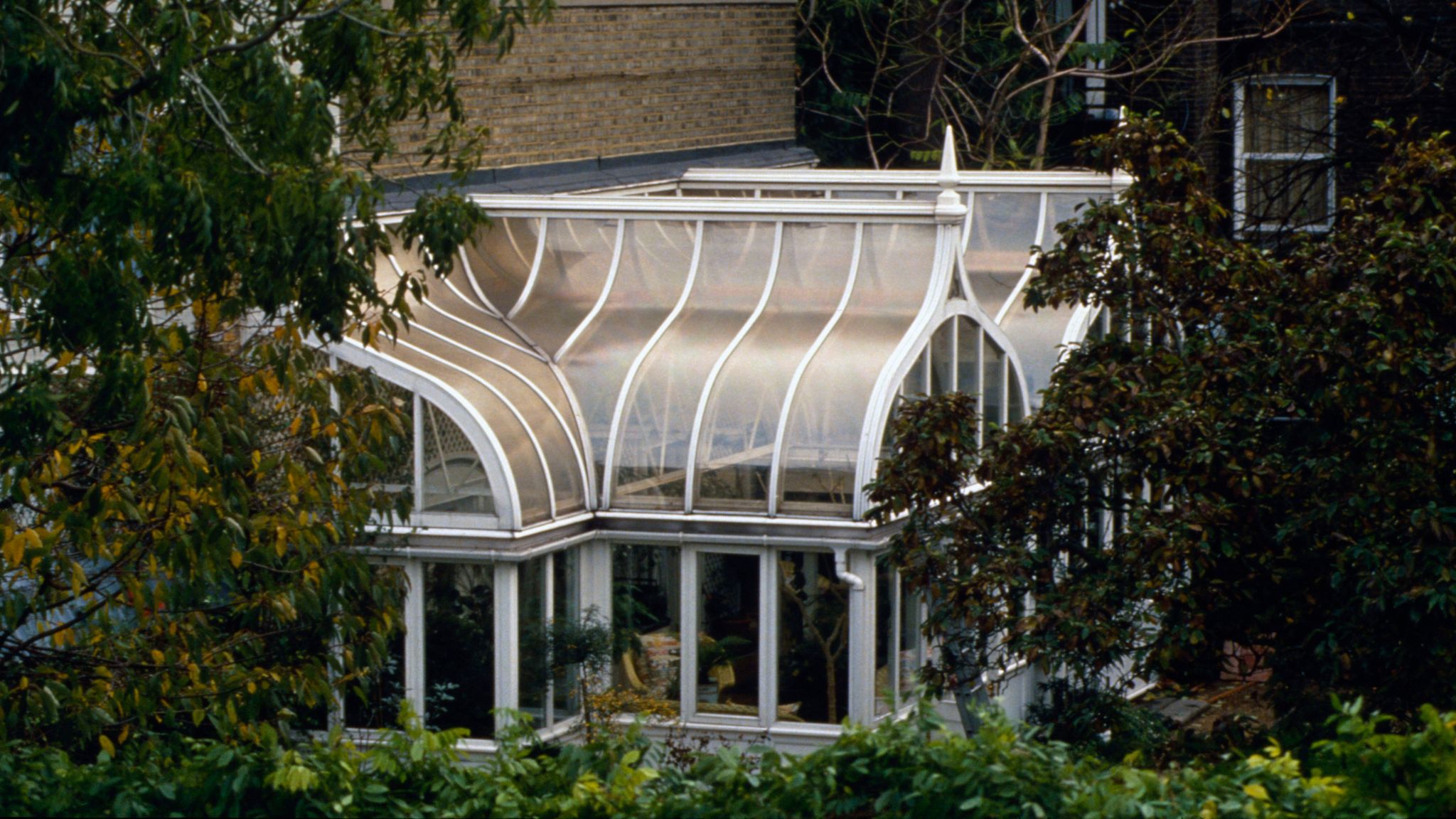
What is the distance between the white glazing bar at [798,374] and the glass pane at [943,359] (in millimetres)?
729

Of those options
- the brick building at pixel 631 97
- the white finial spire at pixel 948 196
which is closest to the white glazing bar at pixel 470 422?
the brick building at pixel 631 97

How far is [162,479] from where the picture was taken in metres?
6.12

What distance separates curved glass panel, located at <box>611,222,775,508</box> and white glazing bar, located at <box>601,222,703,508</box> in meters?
0.03

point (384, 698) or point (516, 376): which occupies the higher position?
point (516, 376)

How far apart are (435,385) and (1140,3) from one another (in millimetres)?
13170

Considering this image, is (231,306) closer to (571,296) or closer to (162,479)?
(162,479)

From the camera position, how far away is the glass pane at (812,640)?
37.5 feet

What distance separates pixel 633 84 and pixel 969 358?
263 inches

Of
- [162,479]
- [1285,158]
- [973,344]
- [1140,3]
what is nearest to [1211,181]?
[1285,158]

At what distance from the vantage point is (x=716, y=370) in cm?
1196

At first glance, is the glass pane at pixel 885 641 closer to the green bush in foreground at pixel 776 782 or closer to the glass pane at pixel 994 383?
the glass pane at pixel 994 383

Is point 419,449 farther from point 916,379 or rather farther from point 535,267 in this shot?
point 916,379

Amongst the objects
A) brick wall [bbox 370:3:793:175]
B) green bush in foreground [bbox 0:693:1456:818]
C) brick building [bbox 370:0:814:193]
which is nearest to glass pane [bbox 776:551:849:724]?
brick building [bbox 370:0:814:193]

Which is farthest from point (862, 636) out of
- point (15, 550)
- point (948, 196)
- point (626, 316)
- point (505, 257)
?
point (15, 550)
